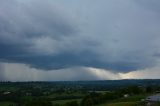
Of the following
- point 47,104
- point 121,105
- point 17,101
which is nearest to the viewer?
point 121,105

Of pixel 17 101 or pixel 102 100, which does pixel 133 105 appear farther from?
pixel 17 101

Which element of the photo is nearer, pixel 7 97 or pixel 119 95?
pixel 119 95

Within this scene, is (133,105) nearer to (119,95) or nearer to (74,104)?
(74,104)

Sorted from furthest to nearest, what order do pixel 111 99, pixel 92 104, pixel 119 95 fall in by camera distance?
pixel 119 95
pixel 111 99
pixel 92 104

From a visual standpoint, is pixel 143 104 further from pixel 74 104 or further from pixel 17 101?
pixel 17 101

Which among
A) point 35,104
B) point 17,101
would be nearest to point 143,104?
point 35,104

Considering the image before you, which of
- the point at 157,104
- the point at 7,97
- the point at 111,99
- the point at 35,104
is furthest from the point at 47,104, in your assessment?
the point at 7,97

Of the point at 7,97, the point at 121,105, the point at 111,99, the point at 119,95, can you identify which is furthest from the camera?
the point at 7,97

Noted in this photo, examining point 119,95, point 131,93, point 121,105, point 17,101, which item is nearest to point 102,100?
point 119,95

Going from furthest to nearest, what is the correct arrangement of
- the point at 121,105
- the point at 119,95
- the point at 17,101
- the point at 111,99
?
the point at 17,101 → the point at 119,95 → the point at 111,99 → the point at 121,105

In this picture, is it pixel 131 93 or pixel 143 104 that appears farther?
pixel 131 93
